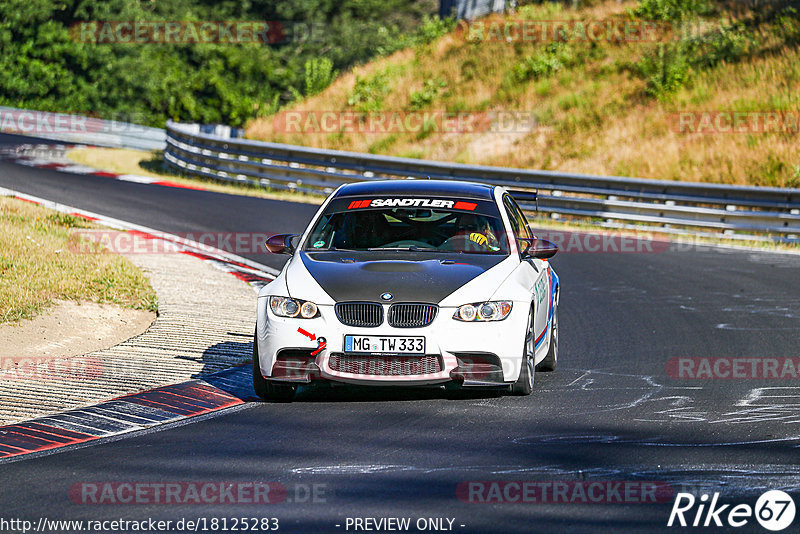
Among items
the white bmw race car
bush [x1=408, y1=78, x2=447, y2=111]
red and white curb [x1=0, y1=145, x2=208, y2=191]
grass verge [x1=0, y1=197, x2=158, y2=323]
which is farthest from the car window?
bush [x1=408, y1=78, x2=447, y2=111]

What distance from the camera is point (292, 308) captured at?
8.09m

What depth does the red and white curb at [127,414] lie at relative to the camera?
7047 millimetres

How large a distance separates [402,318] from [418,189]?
76.6 inches

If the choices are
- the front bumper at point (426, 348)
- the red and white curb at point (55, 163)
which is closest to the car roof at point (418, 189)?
the front bumper at point (426, 348)

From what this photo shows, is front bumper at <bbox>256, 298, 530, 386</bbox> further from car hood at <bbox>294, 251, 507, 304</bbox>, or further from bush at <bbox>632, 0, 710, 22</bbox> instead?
bush at <bbox>632, 0, 710, 22</bbox>

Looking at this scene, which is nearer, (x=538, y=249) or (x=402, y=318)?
(x=402, y=318)

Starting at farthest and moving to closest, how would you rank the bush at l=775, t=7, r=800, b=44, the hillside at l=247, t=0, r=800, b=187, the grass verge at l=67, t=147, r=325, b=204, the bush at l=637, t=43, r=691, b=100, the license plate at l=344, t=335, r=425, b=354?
the bush at l=775, t=7, r=800, b=44 < the bush at l=637, t=43, r=691, b=100 < the hillside at l=247, t=0, r=800, b=187 < the grass verge at l=67, t=147, r=325, b=204 < the license plate at l=344, t=335, r=425, b=354

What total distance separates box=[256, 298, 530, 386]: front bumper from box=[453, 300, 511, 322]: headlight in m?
0.04

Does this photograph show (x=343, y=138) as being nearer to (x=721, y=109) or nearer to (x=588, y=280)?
(x=721, y=109)

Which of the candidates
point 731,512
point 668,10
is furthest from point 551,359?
point 668,10

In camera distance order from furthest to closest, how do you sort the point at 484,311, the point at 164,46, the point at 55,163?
the point at 164,46 → the point at 55,163 → the point at 484,311

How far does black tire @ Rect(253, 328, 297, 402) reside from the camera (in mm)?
8227

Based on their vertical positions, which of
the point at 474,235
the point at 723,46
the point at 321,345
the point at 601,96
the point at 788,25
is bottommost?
the point at 321,345

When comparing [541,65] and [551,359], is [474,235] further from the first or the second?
[541,65]
